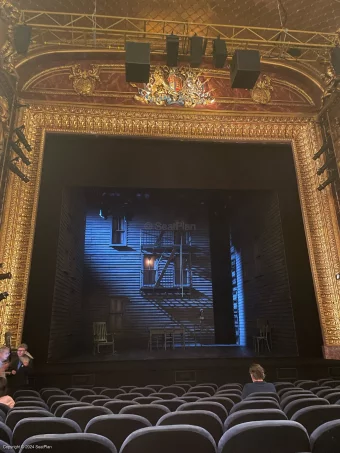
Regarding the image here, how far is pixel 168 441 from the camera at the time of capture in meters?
1.68

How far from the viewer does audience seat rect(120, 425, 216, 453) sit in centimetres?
167

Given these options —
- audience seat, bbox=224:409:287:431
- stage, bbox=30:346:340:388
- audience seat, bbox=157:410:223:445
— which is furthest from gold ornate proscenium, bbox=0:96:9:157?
audience seat, bbox=224:409:287:431

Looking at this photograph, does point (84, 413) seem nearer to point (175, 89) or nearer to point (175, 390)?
point (175, 390)

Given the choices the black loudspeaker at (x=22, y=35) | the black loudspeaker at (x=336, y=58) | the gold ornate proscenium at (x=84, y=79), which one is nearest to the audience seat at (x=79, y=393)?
the black loudspeaker at (x=22, y=35)

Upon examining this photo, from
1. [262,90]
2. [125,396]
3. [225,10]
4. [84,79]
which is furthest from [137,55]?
[125,396]

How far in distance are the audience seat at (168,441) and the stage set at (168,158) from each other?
17.8 ft

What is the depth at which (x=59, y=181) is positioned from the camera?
28.6 feet

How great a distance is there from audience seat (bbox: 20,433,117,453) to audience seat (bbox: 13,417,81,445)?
469mm

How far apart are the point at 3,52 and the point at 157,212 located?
28.0 ft

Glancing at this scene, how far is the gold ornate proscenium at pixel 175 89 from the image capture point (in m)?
9.10

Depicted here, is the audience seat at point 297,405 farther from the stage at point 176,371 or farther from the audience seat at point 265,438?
the stage at point 176,371

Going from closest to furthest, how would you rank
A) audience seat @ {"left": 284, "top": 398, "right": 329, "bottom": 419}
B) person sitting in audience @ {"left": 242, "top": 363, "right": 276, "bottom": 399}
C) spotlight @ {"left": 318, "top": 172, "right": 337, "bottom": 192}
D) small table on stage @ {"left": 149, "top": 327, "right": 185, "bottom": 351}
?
audience seat @ {"left": 284, "top": 398, "right": 329, "bottom": 419}
person sitting in audience @ {"left": 242, "top": 363, "right": 276, "bottom": 399}
spotlight @ {"left": 318, "top": 172, "right": 337, "bottom": 192}
small table on stage @ {"left": 149, "top": 327, "right": 185, "bottom": 351}

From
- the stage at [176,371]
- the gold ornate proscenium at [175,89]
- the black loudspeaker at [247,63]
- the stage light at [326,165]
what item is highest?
the gold ornate proscenium at [175,89]

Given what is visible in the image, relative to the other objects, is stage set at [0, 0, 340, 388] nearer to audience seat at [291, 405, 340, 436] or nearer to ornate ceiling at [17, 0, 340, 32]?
ornate ceiling at [17, 0, 340, 32]
